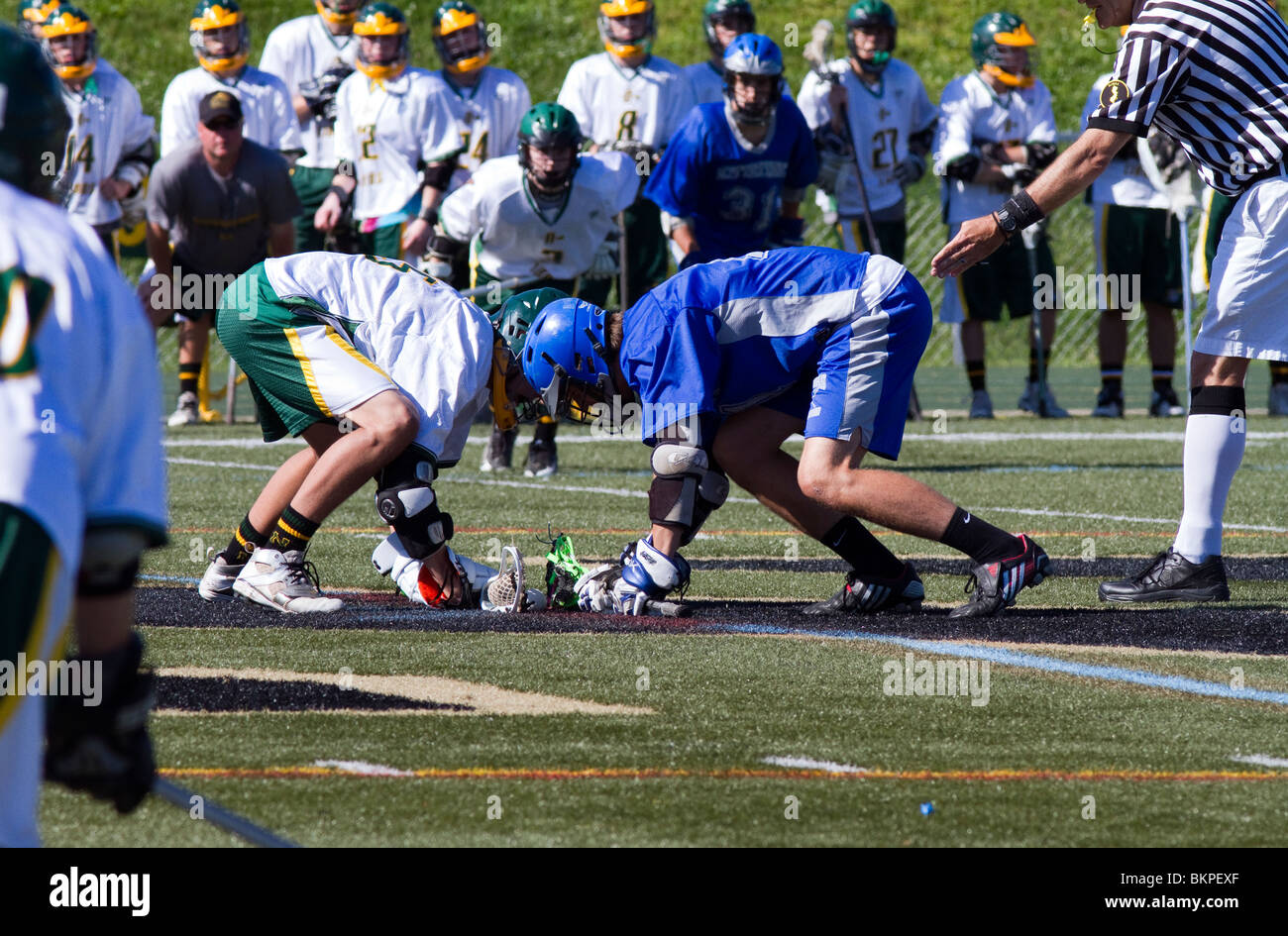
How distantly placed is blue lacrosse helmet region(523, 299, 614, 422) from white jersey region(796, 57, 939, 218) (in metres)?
Answer: 8.35

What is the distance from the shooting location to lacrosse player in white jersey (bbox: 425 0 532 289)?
13344 millimetres

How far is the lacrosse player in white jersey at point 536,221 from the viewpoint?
35.5 feet

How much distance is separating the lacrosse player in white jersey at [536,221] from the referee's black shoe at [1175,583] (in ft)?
15.6

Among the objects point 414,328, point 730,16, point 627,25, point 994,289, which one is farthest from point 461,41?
point 414,328

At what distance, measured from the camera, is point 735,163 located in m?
11.1

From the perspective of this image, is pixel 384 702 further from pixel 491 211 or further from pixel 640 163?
pixel 640 163

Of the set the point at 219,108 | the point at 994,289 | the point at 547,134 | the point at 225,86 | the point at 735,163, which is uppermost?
the point at 225,86

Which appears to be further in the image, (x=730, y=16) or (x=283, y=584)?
(x=730, y=16)

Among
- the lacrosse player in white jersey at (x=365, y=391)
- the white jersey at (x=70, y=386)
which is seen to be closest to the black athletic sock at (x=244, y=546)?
the lacrosse player in white jersey at (x=365, y=391)

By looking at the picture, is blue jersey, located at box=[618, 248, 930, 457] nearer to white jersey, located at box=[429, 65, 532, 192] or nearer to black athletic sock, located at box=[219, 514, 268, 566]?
black athletic sock, located at box=[219, 514, 268, 566]

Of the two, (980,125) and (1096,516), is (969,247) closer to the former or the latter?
(1096,516)

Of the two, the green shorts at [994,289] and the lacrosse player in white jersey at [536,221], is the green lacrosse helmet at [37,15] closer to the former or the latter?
the lacrosse player in white jersey at [536,221]

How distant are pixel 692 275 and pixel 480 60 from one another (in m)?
8.01

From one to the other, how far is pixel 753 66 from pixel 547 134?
1.25 m
